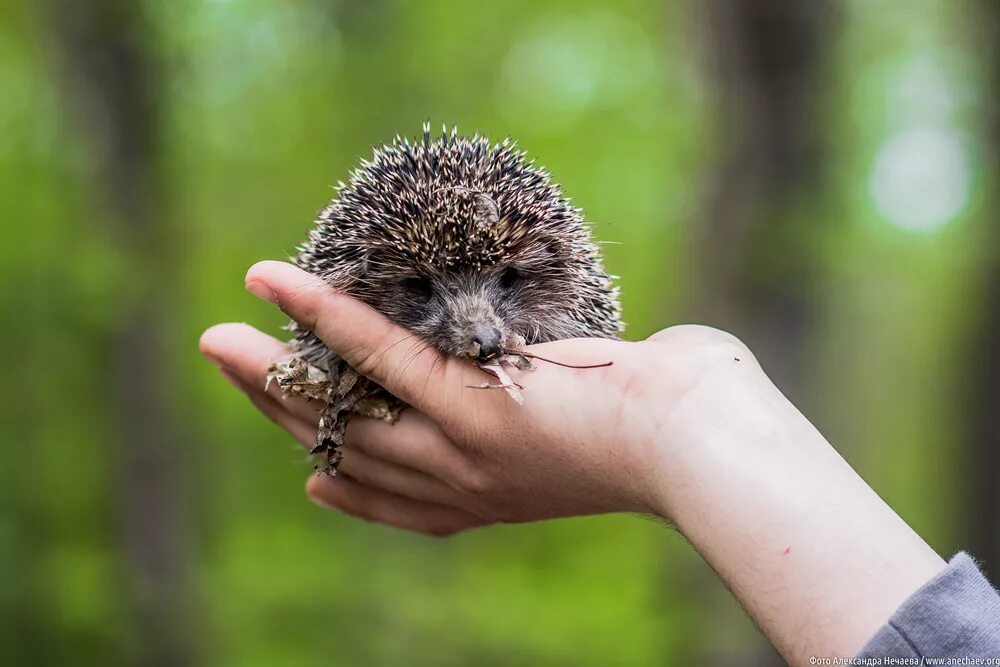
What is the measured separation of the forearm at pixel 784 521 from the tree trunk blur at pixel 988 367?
776 centimetres

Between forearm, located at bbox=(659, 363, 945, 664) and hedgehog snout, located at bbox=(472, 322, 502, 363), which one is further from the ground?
hedgehog snout, located at bbox=(472, 322, 502, 363)

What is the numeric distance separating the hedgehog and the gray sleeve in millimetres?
1800

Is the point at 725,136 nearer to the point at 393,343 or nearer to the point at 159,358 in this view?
the point at 393,343

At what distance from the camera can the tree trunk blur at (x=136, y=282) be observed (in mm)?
10578

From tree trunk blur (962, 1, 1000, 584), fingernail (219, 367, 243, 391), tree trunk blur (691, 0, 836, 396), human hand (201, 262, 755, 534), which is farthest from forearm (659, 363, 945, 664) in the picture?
tree trunk blur (962, 1, 1000, 584)

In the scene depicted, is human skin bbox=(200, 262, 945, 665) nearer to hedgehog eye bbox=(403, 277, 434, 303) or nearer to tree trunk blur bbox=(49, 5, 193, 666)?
hedgehog eye bbox=(403, 277, 434, 303)

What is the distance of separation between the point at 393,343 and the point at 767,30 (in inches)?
230

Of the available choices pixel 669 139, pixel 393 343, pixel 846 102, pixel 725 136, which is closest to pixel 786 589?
pixel 393 343

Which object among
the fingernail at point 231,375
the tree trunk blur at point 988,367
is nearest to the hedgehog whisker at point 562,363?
the fingernail at point 231,375

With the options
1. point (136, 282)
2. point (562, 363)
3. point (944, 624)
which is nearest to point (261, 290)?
point (562, 363)

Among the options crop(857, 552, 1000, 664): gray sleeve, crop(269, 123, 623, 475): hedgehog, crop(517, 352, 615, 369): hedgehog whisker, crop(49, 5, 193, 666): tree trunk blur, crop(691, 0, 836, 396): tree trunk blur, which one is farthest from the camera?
crop(49, 5, 193, 666): tree trunk blur

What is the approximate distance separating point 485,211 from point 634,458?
1.47m

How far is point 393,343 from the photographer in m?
3.96

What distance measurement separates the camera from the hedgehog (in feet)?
13.7
